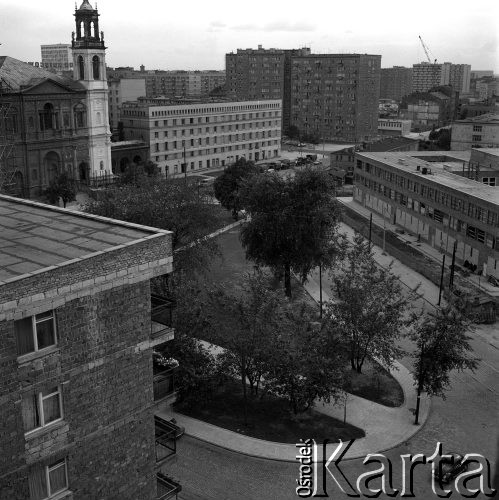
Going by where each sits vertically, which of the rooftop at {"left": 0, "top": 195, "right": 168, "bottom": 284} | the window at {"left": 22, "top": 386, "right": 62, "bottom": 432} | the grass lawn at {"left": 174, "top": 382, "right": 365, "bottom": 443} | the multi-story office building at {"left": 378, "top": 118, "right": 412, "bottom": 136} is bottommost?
the grass lawn at {"left": 174, "top": 382, "right": 365, "bottom": 443}

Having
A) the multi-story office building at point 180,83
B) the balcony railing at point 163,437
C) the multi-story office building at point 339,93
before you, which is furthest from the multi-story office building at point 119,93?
the balcony railing at point 163,437

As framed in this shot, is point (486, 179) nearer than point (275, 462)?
No

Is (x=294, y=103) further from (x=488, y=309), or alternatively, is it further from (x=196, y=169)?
(x=488, y=309)

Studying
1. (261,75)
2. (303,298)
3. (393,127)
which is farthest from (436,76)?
(303,298)

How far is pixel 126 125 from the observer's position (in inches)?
2299

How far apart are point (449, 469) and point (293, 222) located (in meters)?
12.5

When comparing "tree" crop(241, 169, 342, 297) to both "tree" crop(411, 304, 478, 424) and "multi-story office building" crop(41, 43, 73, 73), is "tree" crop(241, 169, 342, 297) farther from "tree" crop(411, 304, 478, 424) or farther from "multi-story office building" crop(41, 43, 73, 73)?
"multi-story office building" crop(41, 43, 73, 73)

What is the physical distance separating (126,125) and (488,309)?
42588 mm

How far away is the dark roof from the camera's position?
42525mm

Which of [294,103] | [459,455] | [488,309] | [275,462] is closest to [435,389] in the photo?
[459,455]

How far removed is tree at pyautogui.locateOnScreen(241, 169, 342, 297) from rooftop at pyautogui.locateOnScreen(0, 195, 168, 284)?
13.7 metres

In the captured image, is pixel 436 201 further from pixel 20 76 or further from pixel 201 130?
pixel 201 130

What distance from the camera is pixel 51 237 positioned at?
10125 mm

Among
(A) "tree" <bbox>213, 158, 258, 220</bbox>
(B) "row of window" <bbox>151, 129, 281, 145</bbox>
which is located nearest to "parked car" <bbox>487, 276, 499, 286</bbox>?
(A) "tree" <bbox>213, 158, 258, 220</bbox>
